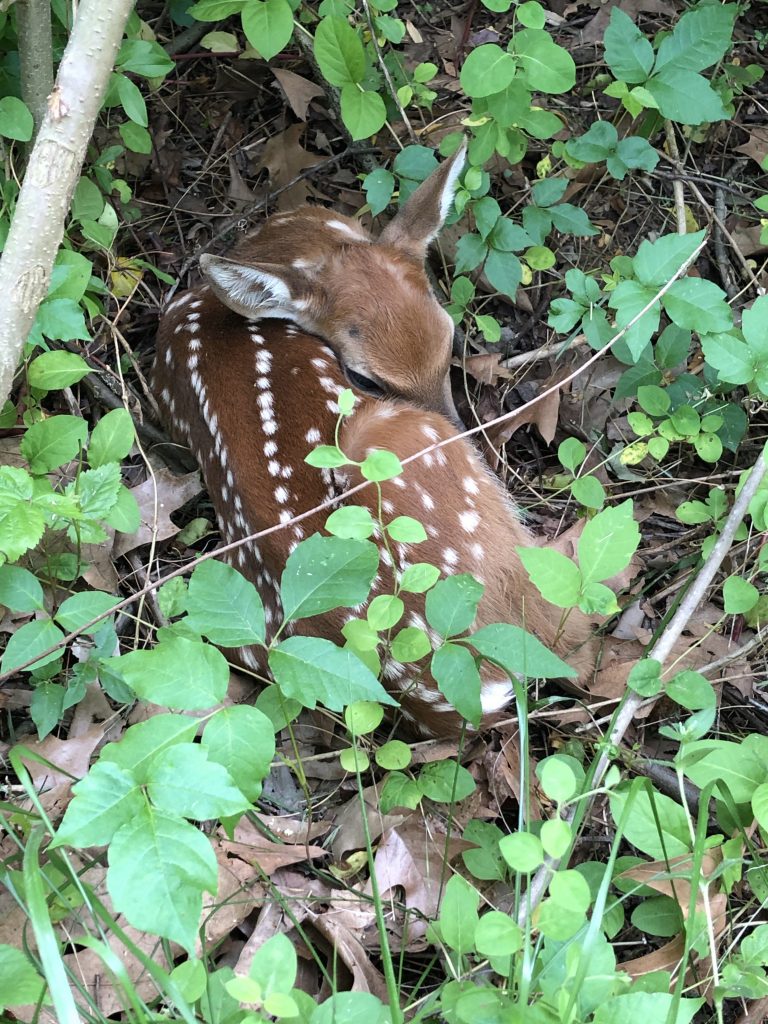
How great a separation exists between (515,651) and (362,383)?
1.40 m

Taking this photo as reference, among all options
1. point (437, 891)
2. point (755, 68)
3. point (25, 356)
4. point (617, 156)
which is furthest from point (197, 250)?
point (437, 891)

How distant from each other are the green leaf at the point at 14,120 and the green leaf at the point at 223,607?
139cm

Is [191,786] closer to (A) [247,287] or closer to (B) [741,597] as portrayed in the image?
(B) [741,597]

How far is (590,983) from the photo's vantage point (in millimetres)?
1637

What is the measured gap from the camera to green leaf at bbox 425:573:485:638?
198 centimetres

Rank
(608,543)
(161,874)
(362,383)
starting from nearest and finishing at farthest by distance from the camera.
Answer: (161,874) < (608,543) < (362,383)

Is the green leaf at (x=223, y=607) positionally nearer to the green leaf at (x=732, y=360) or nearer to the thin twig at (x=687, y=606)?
the thin twig at (x=687, y=606)

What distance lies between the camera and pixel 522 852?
4.86ft

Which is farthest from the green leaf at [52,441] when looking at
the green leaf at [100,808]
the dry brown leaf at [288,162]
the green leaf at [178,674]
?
the dry brown leaf at [288,162]

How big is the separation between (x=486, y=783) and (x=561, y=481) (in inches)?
44.7

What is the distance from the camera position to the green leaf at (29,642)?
6.68 ft

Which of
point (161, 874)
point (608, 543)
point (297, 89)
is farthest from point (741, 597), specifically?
point (297, 89)

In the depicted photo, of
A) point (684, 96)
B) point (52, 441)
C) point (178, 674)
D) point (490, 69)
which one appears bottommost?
point (178, 674)

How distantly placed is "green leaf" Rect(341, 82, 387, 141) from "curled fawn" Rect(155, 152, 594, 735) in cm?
35
